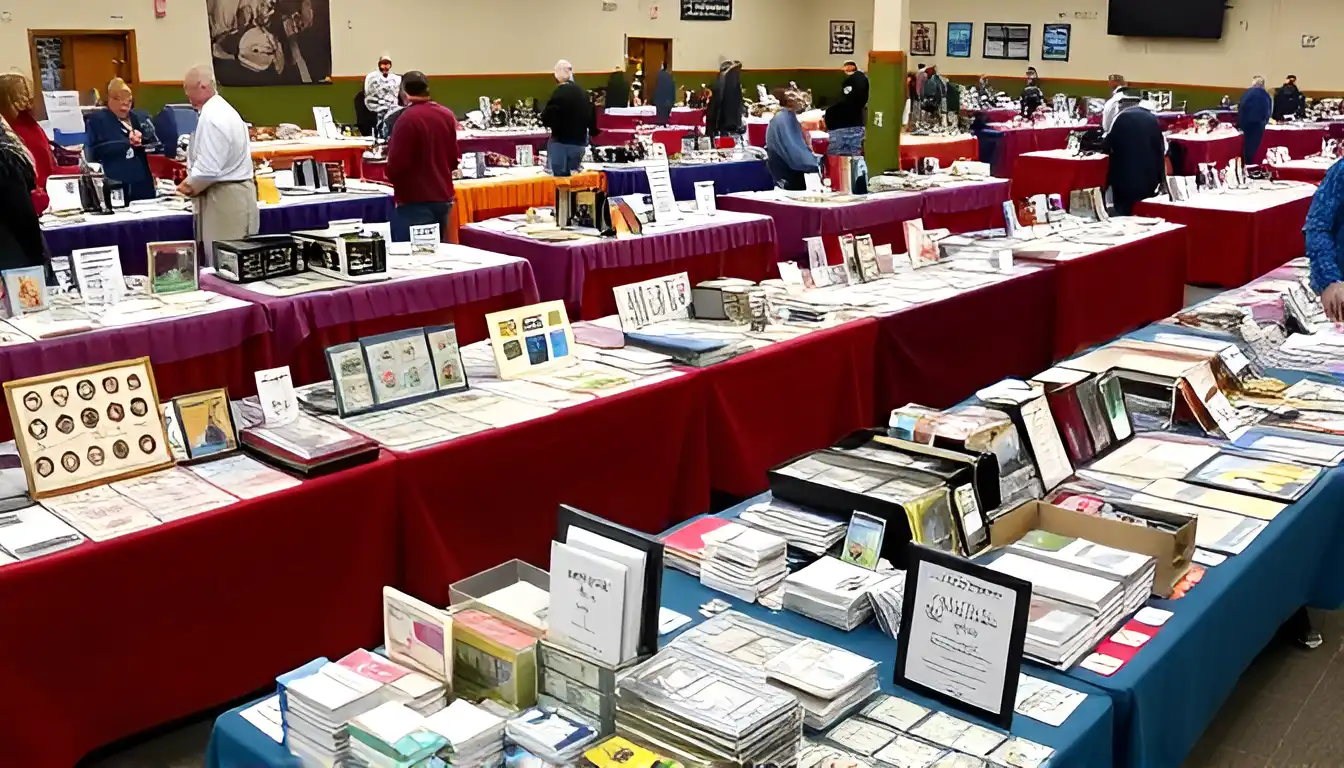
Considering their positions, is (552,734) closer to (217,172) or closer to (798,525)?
(798,525)

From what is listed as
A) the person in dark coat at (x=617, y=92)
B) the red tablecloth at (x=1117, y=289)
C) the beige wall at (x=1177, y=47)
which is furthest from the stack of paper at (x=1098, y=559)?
the beige wall at (x=1177, y=47)

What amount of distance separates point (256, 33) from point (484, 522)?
550 inches

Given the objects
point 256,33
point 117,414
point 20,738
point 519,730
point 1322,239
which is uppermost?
point 256,33

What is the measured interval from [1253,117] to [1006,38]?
9.13 meters

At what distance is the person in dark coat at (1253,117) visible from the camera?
567 inches

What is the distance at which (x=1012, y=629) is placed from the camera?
195cm

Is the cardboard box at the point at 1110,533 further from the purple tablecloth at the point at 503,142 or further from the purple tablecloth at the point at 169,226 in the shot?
the purple tablecloth at the point at 503,142

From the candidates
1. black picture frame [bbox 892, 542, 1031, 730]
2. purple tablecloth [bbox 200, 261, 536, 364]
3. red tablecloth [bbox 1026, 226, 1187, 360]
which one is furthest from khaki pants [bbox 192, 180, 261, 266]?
black picture frame [bbox 892, 542, 1031, 730]

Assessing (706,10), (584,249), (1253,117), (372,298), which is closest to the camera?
(372,298)

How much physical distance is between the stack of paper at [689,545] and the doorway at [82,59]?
1288cm

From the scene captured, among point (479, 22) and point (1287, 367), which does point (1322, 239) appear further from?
point (479, 22)

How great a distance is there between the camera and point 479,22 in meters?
18.3

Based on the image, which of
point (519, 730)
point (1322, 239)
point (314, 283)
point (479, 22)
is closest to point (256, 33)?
point (479, 22)

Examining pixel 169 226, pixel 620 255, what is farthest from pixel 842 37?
pixel 169 226
